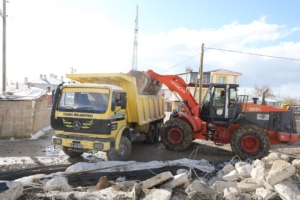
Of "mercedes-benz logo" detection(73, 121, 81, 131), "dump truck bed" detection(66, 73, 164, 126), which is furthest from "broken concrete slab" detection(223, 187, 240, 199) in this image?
"dump truck bed" detection(66, 73, 164, 126)

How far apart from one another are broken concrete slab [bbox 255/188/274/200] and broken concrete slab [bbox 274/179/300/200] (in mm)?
150

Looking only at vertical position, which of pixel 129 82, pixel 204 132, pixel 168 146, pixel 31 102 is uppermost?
pixel 129 82

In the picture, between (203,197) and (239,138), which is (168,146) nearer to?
(239,138)

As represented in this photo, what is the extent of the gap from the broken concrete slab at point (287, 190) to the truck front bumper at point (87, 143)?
3951 mm

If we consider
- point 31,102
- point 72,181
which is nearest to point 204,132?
point 72,181

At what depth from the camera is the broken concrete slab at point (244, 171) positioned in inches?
210

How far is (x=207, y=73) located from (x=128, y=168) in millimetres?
28585

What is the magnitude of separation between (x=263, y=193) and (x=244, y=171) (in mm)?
1195

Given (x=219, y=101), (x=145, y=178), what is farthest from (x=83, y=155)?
(x=219, y=101)

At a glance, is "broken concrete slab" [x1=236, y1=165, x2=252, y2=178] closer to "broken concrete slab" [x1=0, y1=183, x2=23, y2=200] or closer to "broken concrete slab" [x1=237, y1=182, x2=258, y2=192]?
"broken concrete slab" [x1=237, y1=182, x2=258, y2=192]

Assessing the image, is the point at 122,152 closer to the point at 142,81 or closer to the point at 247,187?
the point at 142,81

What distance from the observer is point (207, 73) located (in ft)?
108

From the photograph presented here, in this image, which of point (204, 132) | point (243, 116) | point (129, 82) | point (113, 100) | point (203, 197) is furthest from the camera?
point (204, 132)

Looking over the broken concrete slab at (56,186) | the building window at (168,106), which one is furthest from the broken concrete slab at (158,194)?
the building window at (168,106)
